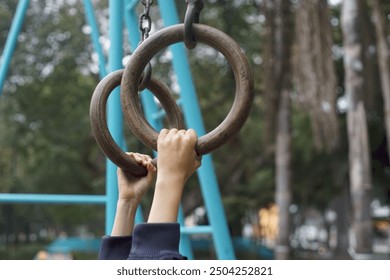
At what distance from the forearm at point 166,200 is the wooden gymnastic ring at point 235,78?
75 millimetres

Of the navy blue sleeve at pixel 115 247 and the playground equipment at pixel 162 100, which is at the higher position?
the playground equipment at pixel 162 100

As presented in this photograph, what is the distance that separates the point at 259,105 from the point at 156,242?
960 centimetres

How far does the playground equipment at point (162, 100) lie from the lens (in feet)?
3.53

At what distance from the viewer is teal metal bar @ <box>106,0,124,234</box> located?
6.66ft

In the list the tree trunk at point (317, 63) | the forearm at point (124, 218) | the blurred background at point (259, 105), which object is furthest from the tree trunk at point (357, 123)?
Result: the forearm at point (124, 218)

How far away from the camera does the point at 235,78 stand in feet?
3.59

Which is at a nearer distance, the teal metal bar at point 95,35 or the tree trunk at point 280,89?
the teal metal bar at point 95,35

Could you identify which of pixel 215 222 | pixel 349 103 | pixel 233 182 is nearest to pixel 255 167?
pixel 233 182

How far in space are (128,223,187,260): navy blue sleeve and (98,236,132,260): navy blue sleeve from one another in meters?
0.16

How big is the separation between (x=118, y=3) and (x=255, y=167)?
369 inches

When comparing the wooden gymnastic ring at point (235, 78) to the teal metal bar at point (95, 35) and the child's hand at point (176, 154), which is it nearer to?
the child's hand at point (176, 154)

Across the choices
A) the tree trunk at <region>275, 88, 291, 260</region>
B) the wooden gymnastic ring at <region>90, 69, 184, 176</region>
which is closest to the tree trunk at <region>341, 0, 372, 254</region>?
the tree trunk at <region>275, 88, 291, 260</region>

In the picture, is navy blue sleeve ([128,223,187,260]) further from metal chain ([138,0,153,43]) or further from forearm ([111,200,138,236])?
metal chain ([138,0,153,43])

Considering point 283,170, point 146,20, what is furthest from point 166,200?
point 283,170
